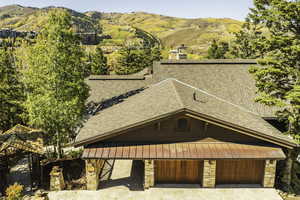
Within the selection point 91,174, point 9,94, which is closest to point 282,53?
point 91,174

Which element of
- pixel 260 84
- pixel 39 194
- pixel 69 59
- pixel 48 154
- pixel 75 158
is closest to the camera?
pixel 39 194

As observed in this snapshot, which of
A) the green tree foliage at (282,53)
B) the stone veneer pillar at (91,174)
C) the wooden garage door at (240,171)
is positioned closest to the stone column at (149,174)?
the stone veneer pillar at (91,174)

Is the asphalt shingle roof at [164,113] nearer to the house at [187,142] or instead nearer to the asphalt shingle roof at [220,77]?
the house at [187,142]

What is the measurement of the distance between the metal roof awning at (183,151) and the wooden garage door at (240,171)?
1165 mm

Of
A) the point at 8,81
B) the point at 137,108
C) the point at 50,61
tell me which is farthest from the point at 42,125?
the point at 8,81

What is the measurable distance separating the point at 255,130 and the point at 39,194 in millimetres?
13147

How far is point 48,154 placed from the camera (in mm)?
18219

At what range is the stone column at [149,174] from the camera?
13.8 m

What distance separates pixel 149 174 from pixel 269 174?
24.0 ft

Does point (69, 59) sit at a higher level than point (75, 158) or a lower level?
higher

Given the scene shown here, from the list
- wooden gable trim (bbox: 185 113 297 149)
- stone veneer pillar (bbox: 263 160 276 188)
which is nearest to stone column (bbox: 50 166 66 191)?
wooden gable trim (bbox: 185 113 297 149)

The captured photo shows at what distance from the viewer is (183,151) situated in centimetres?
1352

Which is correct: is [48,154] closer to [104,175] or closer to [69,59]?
[104,175]

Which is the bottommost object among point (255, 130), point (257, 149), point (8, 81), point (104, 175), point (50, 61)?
point (104, 175)
